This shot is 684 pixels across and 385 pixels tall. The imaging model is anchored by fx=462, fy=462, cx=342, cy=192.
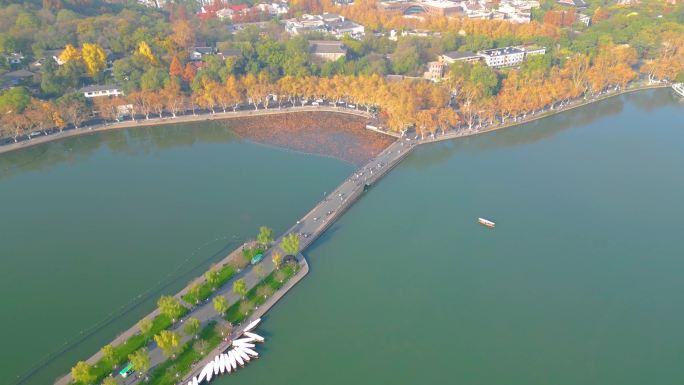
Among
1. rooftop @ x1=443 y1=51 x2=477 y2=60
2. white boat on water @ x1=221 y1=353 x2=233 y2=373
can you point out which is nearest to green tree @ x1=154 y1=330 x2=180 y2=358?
white boat on water @ x1=221 y1=353 x2=233 y2=373

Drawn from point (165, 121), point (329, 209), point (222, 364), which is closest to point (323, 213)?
point (329, 209)

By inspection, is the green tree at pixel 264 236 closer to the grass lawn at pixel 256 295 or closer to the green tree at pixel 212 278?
the grass lawn at pixel 256 295

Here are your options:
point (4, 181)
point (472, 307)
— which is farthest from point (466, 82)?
point (4, 181)

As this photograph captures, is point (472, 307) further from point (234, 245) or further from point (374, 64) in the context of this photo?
point (374, 64)

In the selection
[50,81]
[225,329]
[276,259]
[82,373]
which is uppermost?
[50,81]

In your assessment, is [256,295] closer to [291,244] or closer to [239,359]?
[291,244]

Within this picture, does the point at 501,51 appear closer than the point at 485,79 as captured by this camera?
No
